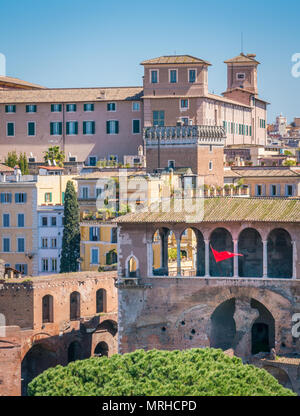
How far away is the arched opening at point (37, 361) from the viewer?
56031 millimetres

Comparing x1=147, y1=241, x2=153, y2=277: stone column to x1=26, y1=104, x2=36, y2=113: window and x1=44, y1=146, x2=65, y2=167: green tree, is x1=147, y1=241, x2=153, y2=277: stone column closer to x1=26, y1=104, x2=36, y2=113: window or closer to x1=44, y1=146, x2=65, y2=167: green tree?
x1=44, y1=146, x2=65, y2=167: green tree

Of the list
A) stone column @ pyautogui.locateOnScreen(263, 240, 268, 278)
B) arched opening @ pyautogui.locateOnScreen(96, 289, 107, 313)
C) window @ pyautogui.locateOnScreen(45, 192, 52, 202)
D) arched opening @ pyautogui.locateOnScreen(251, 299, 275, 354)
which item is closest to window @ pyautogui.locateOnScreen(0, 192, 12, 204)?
window @ pyautogui.locateOnScreen(45, 192, 52, 202)

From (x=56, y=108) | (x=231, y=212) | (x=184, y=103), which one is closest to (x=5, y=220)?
(x=56, y=108)

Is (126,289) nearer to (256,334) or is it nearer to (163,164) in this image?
(256,334)

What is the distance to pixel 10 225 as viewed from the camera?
224ft

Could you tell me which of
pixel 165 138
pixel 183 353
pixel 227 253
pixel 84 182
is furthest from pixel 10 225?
pixel 183 353

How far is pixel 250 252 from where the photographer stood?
54281 mm

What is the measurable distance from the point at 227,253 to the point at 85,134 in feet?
94.1

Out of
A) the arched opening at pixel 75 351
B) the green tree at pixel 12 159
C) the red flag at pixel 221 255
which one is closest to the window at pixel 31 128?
the green tree at pixel 12 159

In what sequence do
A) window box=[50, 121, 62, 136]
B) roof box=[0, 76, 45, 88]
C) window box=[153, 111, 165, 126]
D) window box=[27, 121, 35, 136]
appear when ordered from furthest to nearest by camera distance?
roof box=[0, 76, 45, 88] → window box=[27, 121, 35, 136] → window box=[50, 121, 62, 136] → window box=[153, 111, 165, 126]

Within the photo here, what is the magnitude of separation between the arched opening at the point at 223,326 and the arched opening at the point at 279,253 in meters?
2.02

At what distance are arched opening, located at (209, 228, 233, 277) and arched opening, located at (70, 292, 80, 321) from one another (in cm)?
663

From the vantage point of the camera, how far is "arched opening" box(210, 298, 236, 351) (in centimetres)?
5253

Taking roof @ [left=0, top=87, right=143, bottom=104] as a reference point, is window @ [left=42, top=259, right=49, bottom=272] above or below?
below
